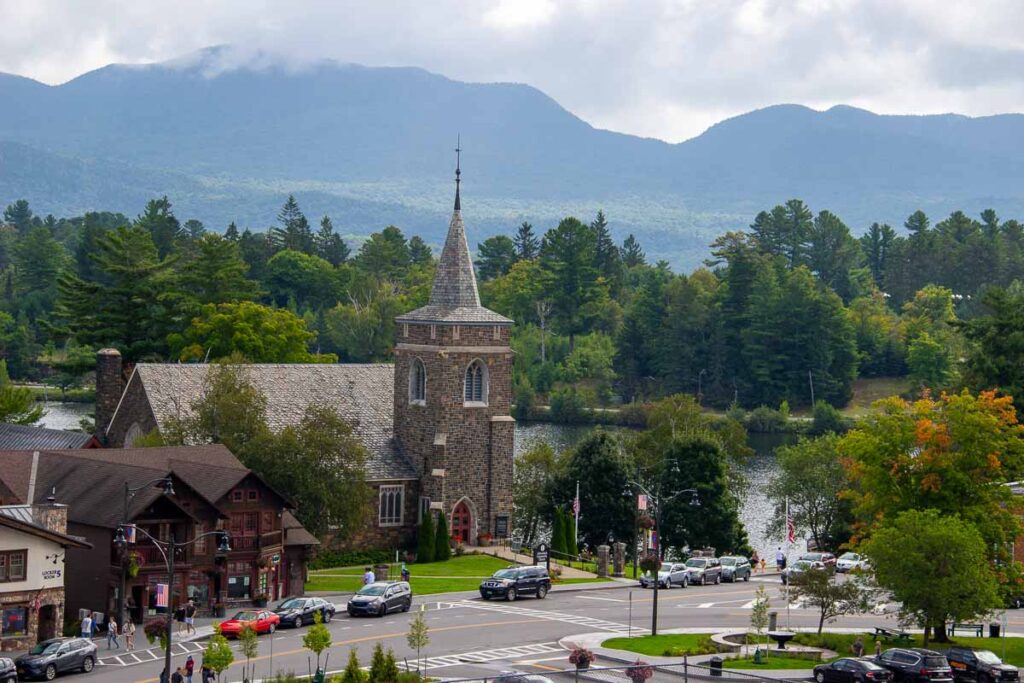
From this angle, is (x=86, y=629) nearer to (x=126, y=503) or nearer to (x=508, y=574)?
(x=126, y=503)

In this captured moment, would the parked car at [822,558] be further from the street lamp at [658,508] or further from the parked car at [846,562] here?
the street lamp at [658,508]

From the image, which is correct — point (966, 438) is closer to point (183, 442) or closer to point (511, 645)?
point (511, 645)

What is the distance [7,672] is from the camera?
5241 centimetres

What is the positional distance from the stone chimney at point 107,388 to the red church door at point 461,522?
1764 cm

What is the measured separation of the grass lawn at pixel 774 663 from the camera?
193ft

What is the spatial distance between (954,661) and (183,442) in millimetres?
37377

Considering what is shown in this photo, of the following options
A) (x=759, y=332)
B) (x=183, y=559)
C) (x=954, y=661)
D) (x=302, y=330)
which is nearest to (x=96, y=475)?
(x=183, y=559)

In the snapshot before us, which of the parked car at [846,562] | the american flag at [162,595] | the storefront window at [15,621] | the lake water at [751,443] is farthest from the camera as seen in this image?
the lake water at [751,443]

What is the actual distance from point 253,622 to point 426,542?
23.8m

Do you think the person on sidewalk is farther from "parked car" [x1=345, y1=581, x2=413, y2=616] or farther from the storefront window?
"parked car" [x1=345, y1=581, x2=413, y2=616]

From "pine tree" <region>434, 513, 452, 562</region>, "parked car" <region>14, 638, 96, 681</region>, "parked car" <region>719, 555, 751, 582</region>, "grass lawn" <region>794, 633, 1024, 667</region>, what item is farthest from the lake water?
"parked car" <region>14, 638, 96, 681</region>

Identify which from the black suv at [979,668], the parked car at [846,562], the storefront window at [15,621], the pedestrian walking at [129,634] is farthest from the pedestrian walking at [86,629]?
the parked car at [846,562]

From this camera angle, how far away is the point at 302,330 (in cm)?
12138

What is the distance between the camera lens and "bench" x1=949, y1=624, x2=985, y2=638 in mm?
68062
